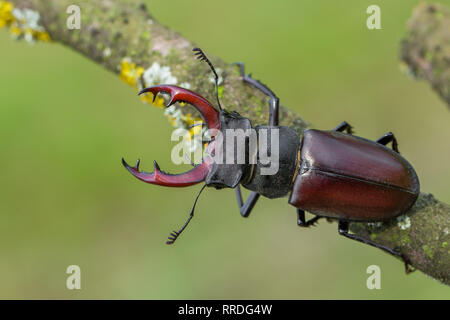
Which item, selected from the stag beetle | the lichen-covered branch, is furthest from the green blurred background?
the stag beetle

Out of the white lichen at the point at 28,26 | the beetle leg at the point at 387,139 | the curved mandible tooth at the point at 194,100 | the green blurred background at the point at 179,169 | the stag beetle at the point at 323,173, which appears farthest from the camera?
the green blurred background at the point at 179,169

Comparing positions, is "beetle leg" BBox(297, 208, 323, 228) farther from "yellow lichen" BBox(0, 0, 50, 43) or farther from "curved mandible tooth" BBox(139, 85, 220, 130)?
"yellow lichen" BBox(0, 0, 50, 43)

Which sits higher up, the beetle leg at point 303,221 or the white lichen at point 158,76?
the white lichen at point 158,76

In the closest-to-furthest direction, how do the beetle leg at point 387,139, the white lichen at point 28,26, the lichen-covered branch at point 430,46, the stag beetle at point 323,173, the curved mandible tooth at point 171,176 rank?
the curved mandible tooth at point 171,176, the stag beetle at point 323,173, the beetle leg at point 387,139, the white lichen at point 28,26, the lichen-covered branch at point 430,46

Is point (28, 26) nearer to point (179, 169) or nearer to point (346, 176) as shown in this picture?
point (179, 169)

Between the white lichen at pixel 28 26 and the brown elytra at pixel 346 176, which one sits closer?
the brown elytra at pixel 346 176

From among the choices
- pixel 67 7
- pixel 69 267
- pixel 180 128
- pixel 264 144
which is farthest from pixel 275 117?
pixel 69 267

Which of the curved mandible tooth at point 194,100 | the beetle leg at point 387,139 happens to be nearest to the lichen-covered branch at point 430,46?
the beetle leg at point 387,139

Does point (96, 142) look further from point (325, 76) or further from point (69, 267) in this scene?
point (325, 76)

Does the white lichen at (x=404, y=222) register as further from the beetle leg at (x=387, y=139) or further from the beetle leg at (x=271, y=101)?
the beetle leg at (x=271, y=101)
